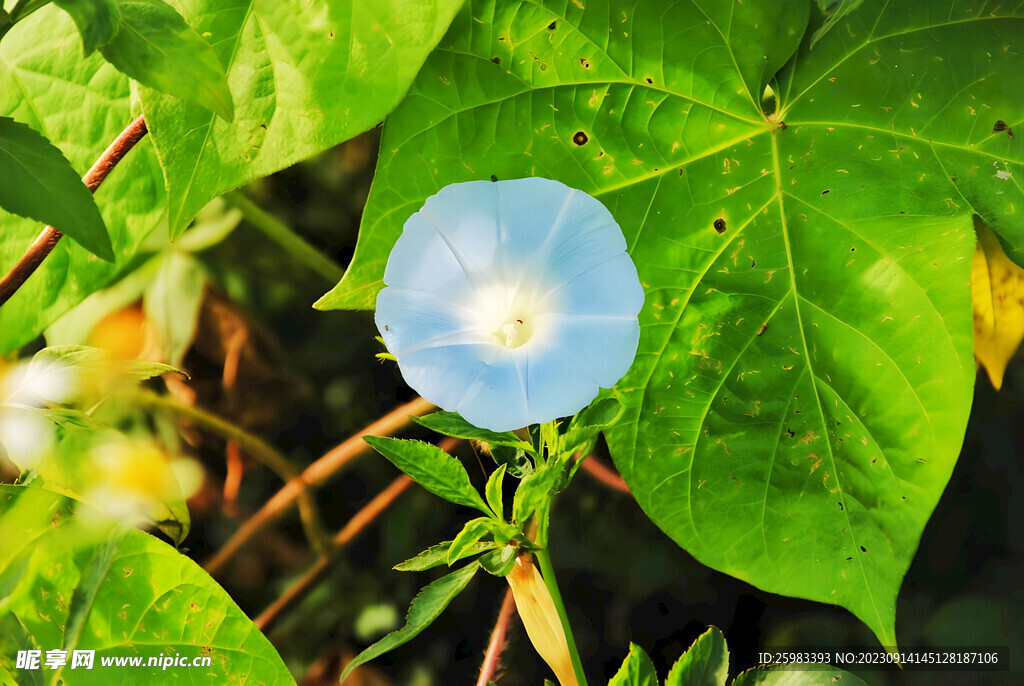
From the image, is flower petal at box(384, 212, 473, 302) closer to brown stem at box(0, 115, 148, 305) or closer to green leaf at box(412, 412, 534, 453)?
green leaf at box(412, 412, 534, 453)

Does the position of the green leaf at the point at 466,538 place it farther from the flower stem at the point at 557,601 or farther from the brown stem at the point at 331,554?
the brown stem at the point at 331,554

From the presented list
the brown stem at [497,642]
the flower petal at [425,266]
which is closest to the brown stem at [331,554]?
the brown stem at [497,642]

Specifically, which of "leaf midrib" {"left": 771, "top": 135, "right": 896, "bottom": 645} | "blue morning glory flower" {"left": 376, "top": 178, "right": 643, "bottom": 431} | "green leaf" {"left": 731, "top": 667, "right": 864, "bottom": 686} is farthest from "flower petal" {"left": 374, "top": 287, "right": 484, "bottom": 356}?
"green leaf" {"left": 731, "top": 667, "right": 864, "bottom": 686}

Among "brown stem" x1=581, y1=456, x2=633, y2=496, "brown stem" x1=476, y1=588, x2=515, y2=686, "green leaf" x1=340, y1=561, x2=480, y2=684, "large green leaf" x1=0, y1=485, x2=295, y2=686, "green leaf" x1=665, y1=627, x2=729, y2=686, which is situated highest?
"green leaf" x1=340, y1=561, x2=480, y2=684

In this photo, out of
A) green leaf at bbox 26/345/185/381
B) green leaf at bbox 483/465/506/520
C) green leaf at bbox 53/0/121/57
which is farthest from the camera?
green leaf at bbox 26/345/185/381

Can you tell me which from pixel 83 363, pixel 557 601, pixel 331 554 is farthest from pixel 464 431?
pixel 83 363

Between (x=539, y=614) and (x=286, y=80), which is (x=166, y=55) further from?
(x=539, y=614)

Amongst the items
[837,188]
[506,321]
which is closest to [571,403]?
[506,321]

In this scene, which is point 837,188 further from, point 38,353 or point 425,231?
point 38,353
